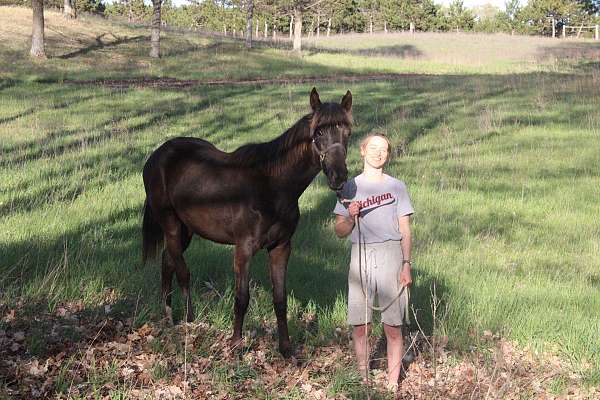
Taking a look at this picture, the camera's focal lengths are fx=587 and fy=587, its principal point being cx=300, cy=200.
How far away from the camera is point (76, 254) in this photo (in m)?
6.79

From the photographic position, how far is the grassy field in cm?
572

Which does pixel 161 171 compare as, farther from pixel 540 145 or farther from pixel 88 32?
pixel 88 32

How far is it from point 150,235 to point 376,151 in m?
→ 2.98

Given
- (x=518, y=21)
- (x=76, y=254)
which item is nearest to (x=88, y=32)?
(x=76, y=254)

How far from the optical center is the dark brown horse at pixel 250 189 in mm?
4297

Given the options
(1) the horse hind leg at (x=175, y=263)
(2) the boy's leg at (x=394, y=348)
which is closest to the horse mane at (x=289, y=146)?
(1) the horse hind leg at (x=175, y=263)

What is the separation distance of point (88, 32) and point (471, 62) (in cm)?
2714

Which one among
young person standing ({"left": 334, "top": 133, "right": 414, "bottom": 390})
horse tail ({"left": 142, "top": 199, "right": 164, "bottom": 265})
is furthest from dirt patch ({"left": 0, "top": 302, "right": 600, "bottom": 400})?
horse tail ({"left": 142, "top": 199, "right": 164, "bottom": 265})

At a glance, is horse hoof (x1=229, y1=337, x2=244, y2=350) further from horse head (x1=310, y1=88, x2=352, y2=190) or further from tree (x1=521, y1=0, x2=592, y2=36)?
tree (x1=521, y1=0, x2=592, y2=36)

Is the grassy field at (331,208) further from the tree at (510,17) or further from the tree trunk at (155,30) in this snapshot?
the tree at (510,17)

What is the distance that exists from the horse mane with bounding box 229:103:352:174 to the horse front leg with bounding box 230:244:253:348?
709mm

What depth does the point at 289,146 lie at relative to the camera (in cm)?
476

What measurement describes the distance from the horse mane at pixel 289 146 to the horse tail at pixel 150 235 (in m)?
1.41

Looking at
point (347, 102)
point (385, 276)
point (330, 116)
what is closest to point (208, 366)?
point (385, 276)
